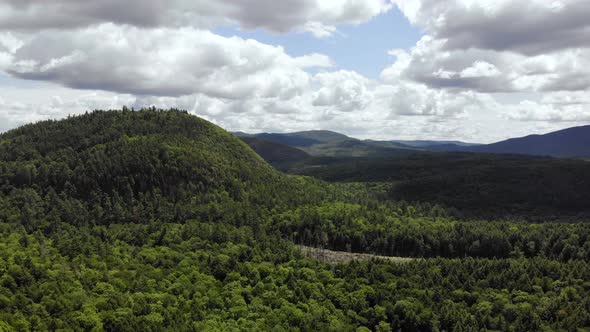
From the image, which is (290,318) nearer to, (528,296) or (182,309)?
(182,309)

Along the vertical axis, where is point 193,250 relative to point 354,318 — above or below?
above

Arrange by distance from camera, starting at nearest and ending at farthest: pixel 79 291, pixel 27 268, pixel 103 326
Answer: pixel 103 326 < pixel 79 291 < pixel 27 268

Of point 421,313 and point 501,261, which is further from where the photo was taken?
point 501,261

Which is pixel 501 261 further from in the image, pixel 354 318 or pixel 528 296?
pixel 354 318

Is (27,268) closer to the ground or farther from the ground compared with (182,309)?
farther from the ground

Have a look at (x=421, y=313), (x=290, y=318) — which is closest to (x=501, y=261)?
(x=421, y=313)

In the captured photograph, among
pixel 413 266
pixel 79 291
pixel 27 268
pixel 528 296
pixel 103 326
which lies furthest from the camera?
pixel 413 266

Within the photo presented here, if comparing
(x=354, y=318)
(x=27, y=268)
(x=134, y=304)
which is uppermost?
(x=27, y=268)

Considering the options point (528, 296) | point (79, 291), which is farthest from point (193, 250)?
point (528, 296)

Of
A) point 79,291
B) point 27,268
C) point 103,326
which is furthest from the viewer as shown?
point 27,268
